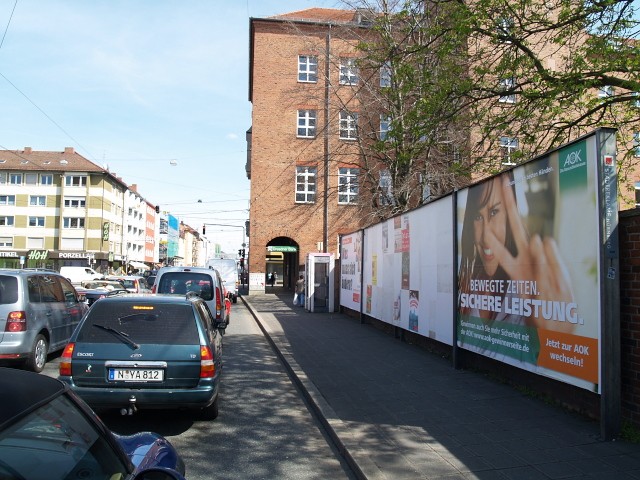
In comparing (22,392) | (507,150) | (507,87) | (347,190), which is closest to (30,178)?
(347,190)

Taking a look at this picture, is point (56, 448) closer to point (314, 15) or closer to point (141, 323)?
point (141, 323)

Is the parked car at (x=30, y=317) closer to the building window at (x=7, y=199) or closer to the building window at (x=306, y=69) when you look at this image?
the building window at (x=306, y=69)

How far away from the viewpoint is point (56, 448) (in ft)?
7.10

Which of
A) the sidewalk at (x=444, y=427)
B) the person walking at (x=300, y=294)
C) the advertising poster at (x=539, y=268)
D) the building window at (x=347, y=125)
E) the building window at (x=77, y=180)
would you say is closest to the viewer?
the sidewalk at (x=444, y=427)

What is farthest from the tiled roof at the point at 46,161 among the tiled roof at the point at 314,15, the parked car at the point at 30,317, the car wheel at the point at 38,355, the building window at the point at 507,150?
the building window at the point at 507,150

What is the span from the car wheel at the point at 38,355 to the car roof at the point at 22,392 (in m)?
7.48

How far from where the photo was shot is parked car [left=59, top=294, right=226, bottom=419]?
5.79 m

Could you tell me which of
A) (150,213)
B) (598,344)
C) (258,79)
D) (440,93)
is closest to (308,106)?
(258,79)

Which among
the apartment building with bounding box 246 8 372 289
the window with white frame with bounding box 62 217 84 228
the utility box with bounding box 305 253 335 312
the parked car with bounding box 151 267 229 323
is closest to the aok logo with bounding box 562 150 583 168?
the parked car with bounding box 151 267 229 323

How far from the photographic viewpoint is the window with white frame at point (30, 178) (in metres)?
70.1

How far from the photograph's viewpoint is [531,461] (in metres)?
4.73

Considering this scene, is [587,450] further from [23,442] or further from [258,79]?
[258,79]

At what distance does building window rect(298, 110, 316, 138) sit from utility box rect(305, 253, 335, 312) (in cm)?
1791

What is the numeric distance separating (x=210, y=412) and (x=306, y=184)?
32828mm
